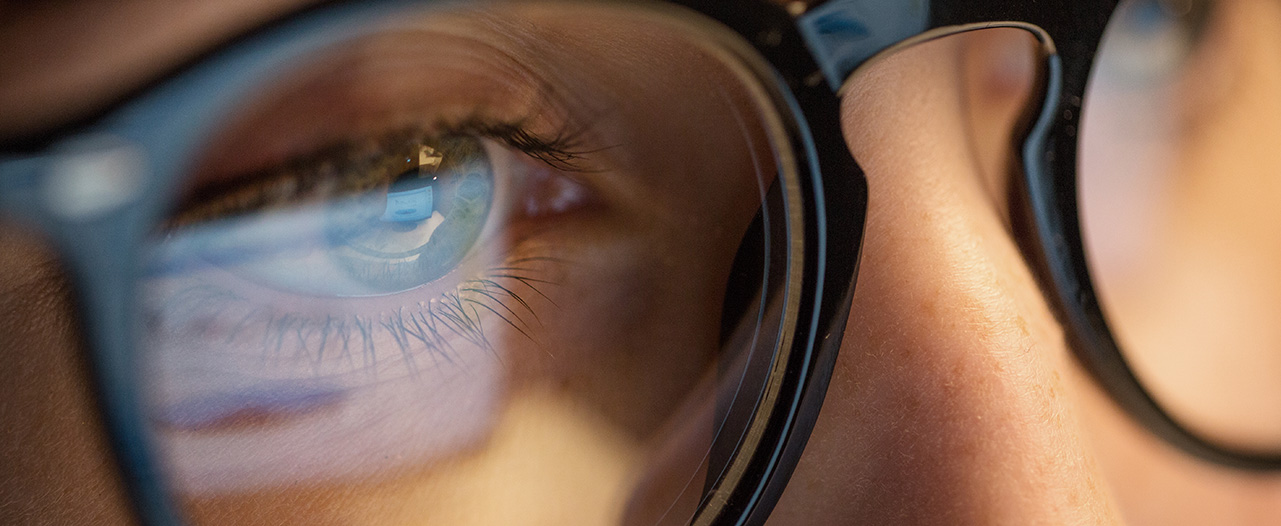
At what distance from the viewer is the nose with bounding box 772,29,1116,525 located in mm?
440

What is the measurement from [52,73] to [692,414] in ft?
1.11

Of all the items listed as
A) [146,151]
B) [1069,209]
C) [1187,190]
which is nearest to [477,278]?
[146,151]

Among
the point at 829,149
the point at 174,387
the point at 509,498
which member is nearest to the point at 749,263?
the point at 829,149

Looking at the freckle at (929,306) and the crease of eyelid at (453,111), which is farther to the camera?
the freckle at (929,306)

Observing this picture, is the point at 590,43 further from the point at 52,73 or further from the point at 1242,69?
the point at 1242,69

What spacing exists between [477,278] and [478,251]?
0.05ft

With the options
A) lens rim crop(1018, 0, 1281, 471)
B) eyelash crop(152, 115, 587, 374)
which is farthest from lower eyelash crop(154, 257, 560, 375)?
lens rim crop(1018, 0, 1281, 471)

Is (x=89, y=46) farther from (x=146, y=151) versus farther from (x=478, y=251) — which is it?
(x=478, y=251)

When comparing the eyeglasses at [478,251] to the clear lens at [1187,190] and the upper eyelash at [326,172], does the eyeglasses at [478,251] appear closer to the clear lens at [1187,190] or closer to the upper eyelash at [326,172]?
the upper eyelash at [326,172]

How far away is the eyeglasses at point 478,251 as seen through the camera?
0.32 metres

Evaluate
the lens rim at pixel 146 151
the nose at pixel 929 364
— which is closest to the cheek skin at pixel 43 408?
the lens rim at pixel 146 151

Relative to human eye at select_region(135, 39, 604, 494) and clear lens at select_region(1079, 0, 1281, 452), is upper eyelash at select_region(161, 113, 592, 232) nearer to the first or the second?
human eye at select_region(135, 39, 604, 494)

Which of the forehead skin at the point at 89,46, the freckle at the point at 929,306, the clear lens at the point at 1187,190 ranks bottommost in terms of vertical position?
the clear lens at the point at 1187,190

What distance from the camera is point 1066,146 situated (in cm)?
58
